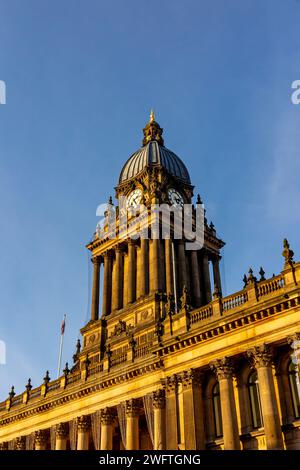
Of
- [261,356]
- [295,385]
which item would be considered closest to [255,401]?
[295,385]

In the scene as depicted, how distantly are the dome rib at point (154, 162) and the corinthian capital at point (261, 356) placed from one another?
43.3 m

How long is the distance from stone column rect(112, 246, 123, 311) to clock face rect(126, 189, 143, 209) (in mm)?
7138

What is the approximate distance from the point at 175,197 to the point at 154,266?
1514 centimetres

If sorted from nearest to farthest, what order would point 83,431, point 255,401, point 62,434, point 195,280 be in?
point 255,401, point 83,431, point 62,434, point 195,280

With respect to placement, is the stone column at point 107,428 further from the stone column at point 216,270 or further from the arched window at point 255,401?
the stone column at point 216,270

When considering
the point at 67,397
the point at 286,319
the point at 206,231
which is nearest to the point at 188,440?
the point at 286,319

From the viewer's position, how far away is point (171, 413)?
126 feet

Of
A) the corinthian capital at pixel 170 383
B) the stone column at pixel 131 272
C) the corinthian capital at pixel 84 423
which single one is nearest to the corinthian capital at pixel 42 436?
the corinthian capital at pixel 84 423

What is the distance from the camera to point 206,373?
3906 cm

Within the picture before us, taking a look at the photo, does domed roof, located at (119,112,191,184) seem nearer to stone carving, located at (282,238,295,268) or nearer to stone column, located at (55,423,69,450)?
stone column, located at (55,423,69,450)

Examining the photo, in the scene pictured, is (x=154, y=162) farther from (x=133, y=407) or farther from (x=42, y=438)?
(x=133, y=407)

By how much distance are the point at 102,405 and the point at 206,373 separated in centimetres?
1232

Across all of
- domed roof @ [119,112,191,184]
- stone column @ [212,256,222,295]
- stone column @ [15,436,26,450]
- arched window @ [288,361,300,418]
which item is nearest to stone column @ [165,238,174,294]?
stone column @ [212,256,222,295]
